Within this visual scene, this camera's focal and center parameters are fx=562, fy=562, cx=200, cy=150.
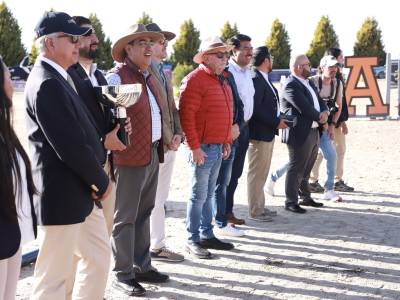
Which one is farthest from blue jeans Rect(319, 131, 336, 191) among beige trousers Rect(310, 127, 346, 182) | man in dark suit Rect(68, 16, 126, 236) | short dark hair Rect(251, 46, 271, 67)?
man in dark suit Rect(68, 16, 126, 236)

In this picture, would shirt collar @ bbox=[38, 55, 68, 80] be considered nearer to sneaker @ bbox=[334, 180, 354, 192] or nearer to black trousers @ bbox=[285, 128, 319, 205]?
black trousers @ bbox=[285, 128, 319, 205]

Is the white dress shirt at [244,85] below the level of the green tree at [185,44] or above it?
below

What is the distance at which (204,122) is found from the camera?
5.49 metres

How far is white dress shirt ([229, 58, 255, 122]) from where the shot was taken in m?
6.45

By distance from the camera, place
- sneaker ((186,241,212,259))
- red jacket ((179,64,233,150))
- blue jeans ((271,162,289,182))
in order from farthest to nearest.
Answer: blue jeans ((271,162,289,182)) → sneaker ((186,241,212,259)) → red jacket ((179,64,233,150))

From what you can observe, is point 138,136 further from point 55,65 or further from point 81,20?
point 55,65

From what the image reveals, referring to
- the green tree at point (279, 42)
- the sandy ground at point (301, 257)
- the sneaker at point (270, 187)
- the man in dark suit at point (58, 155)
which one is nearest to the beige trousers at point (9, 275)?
the man in dark suit at point (58, 155)

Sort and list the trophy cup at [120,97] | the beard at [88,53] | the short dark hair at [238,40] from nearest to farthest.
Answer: the trophy cup at [120,97]
the beard at [88,53]
the short dark hair at [238,40]

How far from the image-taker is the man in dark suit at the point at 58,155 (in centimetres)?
312

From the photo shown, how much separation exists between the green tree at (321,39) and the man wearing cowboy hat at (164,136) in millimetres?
42052

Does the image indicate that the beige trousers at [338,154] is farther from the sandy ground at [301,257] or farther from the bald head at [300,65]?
the bald head at [300,65]

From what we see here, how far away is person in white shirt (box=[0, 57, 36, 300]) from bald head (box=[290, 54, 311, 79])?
17.1 feet

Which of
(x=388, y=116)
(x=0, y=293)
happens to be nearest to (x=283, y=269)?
(x=0, y=293)

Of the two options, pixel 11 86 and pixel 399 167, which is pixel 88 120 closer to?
pixel 11 86
